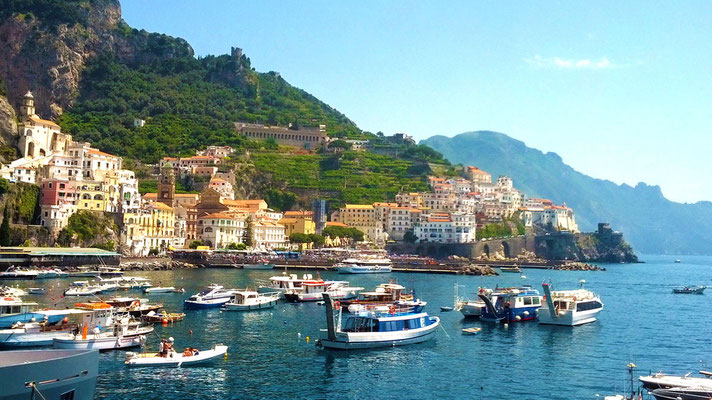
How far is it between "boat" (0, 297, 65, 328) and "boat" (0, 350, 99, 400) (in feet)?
68.3

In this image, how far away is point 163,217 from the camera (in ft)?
341

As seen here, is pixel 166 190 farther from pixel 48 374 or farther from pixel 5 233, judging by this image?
pixel 48 374

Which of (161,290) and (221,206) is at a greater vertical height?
(221,206)

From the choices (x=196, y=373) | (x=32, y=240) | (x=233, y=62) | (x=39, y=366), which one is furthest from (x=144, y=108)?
(x=39, y=366)

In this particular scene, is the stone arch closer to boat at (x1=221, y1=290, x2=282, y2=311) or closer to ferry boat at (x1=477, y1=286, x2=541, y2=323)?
ferry boat at (x1=477, y1=286, x2=541, y2=323)

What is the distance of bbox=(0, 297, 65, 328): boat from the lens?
1469 inches

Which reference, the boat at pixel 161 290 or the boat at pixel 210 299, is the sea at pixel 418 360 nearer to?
the boat at pixel 210 299

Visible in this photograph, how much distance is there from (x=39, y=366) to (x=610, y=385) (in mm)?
23373

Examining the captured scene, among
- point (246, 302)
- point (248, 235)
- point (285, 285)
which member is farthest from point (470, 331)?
point (248, 235)

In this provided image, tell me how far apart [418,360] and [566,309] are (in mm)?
17835

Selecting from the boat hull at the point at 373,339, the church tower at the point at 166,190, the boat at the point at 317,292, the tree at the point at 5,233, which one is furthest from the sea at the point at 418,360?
the church tower at the point at 166,190

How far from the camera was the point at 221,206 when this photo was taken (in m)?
117

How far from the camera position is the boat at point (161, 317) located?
43.0 metres

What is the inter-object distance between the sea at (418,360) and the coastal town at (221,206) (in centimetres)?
3879
